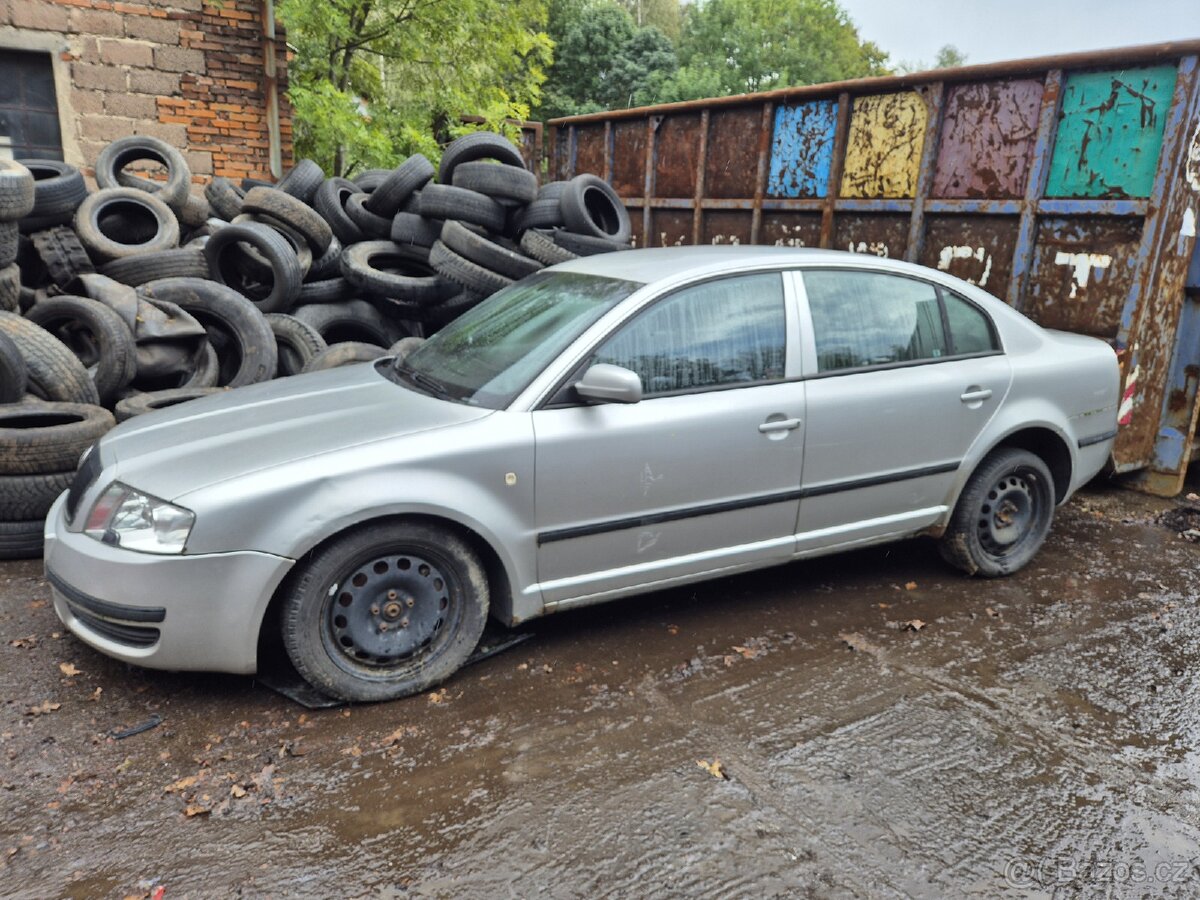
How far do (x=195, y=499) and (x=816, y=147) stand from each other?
597 cm

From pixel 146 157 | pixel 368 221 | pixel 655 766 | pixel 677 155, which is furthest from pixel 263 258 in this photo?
pixel 655 766

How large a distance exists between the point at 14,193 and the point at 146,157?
373cm

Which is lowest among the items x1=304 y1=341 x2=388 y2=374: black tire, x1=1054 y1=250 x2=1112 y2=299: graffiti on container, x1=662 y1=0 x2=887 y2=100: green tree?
x1=304 y1=341 x2=388 y2=374: black tire

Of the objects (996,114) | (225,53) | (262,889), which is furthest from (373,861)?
(225,53)

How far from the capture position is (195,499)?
9.98ft

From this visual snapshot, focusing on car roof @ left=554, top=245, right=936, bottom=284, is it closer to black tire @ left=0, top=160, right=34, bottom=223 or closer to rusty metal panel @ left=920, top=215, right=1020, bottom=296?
rusty metal panel @ left=920, top=215, right=1020, bottom=296

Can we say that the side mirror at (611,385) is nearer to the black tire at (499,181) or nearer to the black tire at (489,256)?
the black tire at (489,256)

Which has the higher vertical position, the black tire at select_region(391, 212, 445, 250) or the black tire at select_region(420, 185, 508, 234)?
the black tire at select_region(420, 185, 508, 234)

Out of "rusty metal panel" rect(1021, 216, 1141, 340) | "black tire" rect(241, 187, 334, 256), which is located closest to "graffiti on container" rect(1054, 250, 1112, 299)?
"rusty metal panel" rect(1021, 216, 1141, 340)

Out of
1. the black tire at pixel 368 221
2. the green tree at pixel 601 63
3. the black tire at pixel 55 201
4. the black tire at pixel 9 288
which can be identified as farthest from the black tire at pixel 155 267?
the green tree at pixel 601 63

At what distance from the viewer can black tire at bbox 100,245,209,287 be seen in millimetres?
6867

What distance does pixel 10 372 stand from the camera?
500cm

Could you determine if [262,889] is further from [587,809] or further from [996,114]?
[996,114]

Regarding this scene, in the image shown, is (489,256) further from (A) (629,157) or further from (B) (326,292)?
(A) (629,157)
